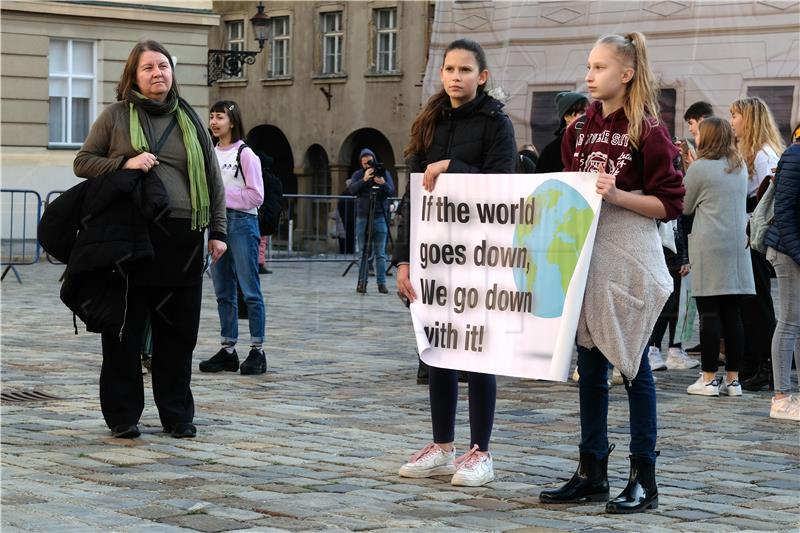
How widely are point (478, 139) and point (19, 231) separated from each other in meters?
16.7

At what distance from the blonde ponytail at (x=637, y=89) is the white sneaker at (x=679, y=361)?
19.3 feet

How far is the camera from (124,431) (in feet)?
24.8

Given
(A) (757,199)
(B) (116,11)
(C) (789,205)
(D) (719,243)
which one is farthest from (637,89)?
(B) (116,11)

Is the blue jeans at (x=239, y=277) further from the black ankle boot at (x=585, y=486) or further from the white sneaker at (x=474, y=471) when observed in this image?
the black ankle boot at (x=585, y=486)

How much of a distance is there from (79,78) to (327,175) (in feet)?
52.0

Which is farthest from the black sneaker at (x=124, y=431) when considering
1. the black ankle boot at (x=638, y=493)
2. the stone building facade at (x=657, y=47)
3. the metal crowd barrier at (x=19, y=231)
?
the metal crowd barrier at (x=19, y=231)

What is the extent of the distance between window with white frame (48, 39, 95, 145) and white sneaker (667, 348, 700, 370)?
855 inches

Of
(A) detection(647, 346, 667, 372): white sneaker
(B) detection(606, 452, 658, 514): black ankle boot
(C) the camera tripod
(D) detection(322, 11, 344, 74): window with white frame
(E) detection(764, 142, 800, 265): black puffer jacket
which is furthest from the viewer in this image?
(D) detection(322, 11, 344, 74): window with white frame

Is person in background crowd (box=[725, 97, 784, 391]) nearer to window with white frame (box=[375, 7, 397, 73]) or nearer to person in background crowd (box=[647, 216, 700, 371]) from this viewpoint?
person in background crowd (box=[647, 216, 700, 371])

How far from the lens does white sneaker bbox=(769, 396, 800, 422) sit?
29.0 ft

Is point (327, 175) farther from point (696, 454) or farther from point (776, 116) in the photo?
point (696, 454)

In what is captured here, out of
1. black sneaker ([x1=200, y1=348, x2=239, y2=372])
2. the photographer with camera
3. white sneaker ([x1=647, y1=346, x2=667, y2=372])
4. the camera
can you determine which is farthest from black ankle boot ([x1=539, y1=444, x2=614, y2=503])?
the camera

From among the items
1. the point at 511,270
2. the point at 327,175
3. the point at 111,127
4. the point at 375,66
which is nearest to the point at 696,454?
the point at 511,270

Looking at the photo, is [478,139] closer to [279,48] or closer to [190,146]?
[190,146]
